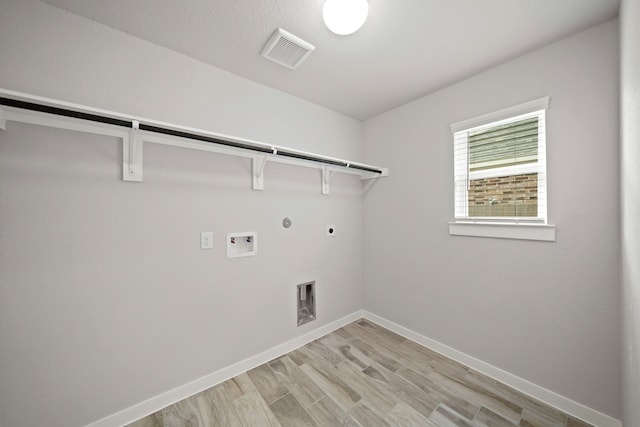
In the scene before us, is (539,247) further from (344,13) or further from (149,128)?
(149,128)

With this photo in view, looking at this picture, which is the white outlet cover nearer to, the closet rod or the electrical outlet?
the closet rod

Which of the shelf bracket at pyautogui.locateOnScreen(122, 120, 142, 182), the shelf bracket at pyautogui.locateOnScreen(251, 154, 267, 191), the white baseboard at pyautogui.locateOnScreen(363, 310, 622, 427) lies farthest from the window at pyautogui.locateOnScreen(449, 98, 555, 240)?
the shelf bracket at pyautogui.locateOnScreen(122, 120, 142, 182)

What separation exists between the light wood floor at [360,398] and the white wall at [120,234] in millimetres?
213

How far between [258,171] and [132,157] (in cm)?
80

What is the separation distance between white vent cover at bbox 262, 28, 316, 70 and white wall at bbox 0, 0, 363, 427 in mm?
405

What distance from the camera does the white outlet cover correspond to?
66.4 inches

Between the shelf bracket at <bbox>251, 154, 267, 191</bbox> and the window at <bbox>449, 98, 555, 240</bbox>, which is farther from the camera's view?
the shelf bracket at <bbox>251, 154, 267, 191</bbox>

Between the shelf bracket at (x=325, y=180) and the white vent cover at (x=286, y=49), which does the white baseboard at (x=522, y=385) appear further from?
the white vent cover at (x=286, y=49)

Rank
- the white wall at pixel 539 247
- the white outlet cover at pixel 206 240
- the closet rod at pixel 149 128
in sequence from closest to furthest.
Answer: the closet rod at pixel 149 128
the white wall at pixel 539 247
the white outlet cover at pixel 206 240

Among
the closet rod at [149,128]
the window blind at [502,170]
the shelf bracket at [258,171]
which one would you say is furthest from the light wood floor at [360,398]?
the closet rod at [149,128]

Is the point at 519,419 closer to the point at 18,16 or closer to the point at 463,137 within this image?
the point at 463,137

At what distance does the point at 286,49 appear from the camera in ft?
5.16

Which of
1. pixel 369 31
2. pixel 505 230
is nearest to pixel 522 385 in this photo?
pixel 505 230

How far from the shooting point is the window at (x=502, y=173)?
1624mm
